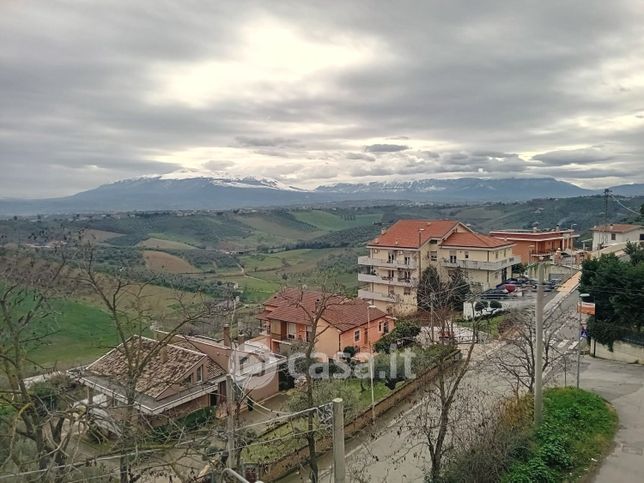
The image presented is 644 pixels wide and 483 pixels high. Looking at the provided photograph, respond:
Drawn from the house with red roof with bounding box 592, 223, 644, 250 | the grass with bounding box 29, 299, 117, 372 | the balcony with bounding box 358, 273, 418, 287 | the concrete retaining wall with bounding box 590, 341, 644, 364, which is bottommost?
the grass with bounding box 29, 299, 117, 372

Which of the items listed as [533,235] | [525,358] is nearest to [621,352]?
[525,358]

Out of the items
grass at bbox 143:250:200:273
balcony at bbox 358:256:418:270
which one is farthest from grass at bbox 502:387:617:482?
grass at bbox 143:250:200:273

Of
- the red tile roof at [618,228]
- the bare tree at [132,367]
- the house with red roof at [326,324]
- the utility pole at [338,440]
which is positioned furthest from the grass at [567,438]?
the red tile roof at [618,228]

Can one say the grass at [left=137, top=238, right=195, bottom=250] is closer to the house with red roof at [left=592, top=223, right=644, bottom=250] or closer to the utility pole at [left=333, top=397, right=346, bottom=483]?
the house with red roof at [left=592, top=223, right=644, bottom=250]

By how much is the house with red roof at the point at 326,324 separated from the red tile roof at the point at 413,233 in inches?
487

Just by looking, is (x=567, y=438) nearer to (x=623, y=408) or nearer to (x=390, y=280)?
(x=623, y=408)

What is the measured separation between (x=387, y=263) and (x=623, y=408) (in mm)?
26518

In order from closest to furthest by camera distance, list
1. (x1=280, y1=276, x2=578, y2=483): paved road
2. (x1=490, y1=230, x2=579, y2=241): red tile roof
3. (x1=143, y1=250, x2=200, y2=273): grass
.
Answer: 1. (x1=280, y1=276, x2=578, y2=483): paved road
2. (x1=490, y1=230, x2=579, y2=241): red tile roof
3. (x1=143, y1=250, x2=200, y2=273): grass

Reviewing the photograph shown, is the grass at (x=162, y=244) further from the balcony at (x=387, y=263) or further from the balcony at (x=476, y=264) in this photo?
the balcony at (x=476, y=264)

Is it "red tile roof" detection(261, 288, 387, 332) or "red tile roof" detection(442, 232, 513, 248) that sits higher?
"red tile roof" detection(442, 232, 513, 248)

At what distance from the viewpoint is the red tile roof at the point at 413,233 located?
41562mm

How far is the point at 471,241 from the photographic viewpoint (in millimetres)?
40688

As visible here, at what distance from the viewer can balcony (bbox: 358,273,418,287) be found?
4031 cm

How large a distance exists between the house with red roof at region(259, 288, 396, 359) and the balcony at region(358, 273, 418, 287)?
1016 cm
